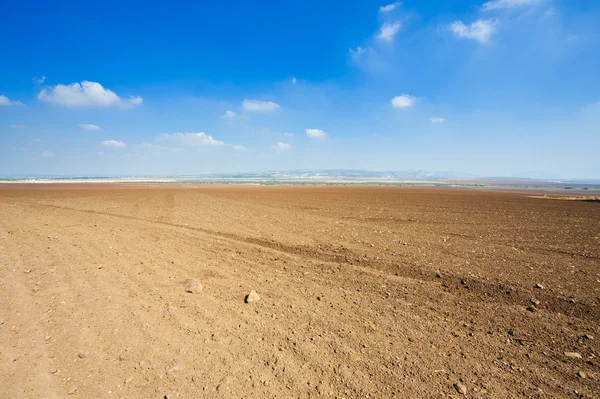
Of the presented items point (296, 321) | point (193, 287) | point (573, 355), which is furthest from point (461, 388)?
point (193, 287)

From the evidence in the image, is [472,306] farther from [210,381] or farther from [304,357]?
[210,381]

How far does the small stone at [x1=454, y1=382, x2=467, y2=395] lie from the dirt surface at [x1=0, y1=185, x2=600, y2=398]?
3 cm

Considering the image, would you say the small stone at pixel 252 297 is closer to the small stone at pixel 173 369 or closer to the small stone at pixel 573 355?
the small stone at pixel 173 369

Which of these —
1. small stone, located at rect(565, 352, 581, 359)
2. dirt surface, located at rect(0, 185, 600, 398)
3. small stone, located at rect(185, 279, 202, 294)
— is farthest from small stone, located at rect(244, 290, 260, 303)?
small stone, located at rect(565, 352, 581, 359)

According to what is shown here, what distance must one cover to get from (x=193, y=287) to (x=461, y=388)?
5137mm

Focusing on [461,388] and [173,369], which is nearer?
[461,388]

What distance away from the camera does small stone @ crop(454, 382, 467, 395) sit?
11.0 ft

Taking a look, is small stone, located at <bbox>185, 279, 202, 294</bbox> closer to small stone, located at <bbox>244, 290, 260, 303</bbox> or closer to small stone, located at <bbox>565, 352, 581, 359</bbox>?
small stone, located at <bbox>244, 290, 260, 303</bbox>

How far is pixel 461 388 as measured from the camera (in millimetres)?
3389

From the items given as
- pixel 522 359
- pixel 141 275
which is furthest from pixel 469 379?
pixel 141 275

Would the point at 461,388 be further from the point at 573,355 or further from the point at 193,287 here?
the point at 193,287

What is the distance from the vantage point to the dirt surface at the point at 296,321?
3480mm

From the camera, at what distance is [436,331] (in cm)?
465

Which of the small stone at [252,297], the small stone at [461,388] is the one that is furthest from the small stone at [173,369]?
the small stone at [461,388]
